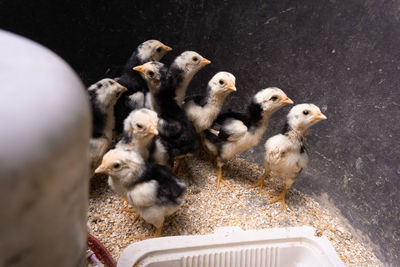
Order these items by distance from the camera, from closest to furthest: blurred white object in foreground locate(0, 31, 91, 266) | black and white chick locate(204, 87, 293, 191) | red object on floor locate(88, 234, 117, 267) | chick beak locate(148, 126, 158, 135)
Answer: blurred white object in foreground locate(0, 31, 91, 266), red object on floor locate(88, 234, 117, 267), chick beak locate(148, 126, 158, 135), black and white chick locate(204, 87, 293, 191)

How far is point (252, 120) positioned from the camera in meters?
1.95

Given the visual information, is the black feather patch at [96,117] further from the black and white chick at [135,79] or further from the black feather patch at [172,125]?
the black feather patch at [172,125]

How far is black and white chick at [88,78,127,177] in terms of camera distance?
1780 millimetres

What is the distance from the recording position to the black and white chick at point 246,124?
1.88 metres

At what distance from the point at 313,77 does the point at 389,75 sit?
1.28 ft

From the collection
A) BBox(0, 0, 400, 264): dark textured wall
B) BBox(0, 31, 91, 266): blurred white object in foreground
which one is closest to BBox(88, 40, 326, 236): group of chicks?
BBox(0, 0, 400, 264): dark textured wall

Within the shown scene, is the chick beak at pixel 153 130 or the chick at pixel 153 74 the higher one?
the chick at pixel 153 74

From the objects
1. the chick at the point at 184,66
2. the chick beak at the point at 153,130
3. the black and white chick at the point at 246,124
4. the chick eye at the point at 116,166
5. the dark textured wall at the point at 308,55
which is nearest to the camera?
the chick eye at the point at 116,166

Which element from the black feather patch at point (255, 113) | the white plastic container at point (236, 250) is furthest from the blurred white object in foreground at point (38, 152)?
the black feather patch at point (255, 113)

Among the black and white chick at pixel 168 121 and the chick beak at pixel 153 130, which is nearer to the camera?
the chick beak at pixel 153 130

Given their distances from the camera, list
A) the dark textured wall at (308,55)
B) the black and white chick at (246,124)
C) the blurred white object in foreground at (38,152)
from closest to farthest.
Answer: the blurred white object in foreground at (38,152) < the dark textured wall at (308,55) < the black and white chick at (246,124)

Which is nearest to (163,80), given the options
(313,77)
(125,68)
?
(125,68)

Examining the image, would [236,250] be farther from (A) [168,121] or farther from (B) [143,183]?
(A) [168,121]

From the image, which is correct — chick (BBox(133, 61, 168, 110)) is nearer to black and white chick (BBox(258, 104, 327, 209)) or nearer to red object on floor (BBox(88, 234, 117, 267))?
black and white chick (BBox(258, 104, 327, 209))
